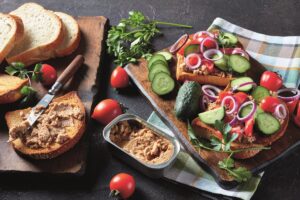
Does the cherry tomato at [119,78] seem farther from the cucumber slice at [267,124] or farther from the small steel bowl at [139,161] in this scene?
the cucumber slice at [267,124]

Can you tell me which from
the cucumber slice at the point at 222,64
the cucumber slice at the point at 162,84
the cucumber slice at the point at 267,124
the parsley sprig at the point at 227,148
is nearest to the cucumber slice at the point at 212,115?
the parsley sprig at the point at 227,148

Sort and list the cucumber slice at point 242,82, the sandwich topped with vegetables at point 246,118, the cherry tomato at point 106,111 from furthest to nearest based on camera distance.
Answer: the cherry tomato at point 106,111
the cucumber slice at point 242,82
the sandwich topped with vegetables at point 246,118

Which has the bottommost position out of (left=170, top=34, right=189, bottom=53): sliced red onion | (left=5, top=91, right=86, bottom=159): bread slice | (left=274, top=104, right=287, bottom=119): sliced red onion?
(left=5, top=91, right=86, bottom=159): bread slice

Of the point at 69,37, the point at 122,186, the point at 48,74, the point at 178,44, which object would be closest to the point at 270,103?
the point at 178,44

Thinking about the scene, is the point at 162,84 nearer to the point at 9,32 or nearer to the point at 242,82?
the point at 242,82

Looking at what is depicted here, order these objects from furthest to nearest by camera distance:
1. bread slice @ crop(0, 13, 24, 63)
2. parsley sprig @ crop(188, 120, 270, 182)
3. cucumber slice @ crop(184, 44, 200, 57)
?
bread slice @ crop(0, 13, 24, 63), cucumber slice @ crop(184, 44, 200, 57), parsley sprig @ crop(188, 120, 270, 182)

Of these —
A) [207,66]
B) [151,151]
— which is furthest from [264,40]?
[151,151]

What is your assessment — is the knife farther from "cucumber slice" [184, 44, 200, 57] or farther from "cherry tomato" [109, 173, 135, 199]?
"cucumber slice" [184, 44, 200, 57]

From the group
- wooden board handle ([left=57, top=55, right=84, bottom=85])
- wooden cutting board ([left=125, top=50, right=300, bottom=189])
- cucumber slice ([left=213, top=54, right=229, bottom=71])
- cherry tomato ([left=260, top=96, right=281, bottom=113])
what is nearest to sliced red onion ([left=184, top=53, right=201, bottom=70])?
cucumber slice ([left=213, top=54, right=229, bottom=71])
